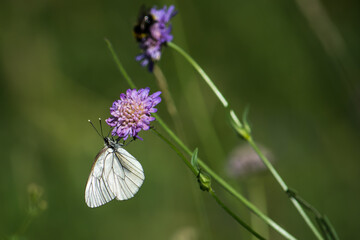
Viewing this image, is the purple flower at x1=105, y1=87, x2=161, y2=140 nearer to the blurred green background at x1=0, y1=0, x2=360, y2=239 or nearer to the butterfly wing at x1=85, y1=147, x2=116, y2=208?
the butterfly wing at x1=85, y1=147, x2=116, y2=208

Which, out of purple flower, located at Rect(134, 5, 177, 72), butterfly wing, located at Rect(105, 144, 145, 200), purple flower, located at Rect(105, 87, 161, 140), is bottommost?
butterfly wing, located at Rect(105, 144, 145, 200)

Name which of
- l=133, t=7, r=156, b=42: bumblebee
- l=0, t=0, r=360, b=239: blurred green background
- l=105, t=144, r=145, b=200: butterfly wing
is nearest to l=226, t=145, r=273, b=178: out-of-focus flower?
l=0, t=0, r=360, b=239: blurred green background

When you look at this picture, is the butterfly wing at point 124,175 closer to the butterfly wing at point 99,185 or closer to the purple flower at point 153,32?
the butterfly wing at point 99,185

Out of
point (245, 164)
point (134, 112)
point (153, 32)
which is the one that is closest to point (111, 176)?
point (134, 112)

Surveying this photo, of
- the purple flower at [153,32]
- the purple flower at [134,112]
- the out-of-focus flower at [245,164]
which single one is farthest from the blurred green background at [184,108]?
the purple flower at [134,112]

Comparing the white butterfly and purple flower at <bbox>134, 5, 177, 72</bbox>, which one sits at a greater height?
purple flower at <bbox>134, 5, 177, 72</bbox>

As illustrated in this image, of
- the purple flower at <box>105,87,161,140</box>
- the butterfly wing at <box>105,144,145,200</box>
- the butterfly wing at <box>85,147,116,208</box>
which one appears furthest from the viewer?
the butterfly wing at <box>85,147,116,208</box>

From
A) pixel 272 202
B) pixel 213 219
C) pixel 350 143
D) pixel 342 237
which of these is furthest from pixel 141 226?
pixel 350 143
